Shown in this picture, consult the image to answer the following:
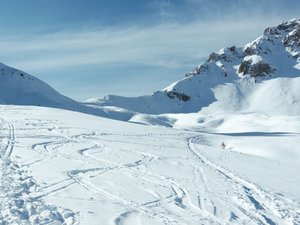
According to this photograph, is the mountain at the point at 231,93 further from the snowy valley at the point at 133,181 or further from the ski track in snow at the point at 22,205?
the ski track in snow at the point at 22,205

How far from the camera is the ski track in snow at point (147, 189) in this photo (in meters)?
9.36

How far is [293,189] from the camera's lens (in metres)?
14.6

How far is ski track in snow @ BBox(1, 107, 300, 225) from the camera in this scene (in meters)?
9.36

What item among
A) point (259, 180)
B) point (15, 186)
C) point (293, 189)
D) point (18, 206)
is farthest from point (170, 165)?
point (18, 206)

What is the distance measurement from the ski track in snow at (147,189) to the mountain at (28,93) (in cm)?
8652

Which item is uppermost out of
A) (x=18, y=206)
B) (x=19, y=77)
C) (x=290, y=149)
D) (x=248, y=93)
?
(x=248, y=93)

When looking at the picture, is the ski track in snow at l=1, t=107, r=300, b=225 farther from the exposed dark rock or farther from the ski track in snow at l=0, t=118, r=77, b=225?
the exposed dark rock

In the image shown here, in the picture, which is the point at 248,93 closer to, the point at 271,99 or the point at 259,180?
the point at 271,99

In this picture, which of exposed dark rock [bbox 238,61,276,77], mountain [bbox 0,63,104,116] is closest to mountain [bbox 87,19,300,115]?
exposed dark rock [bbox 238,61,276,77]

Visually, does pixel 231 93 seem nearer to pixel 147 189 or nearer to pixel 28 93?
pixel 28 93

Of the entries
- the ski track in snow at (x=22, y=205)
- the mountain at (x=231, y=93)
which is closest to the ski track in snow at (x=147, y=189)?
the ski track in snow at (x=22, y=205)

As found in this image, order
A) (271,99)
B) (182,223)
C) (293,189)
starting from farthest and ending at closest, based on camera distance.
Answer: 1. (271,99)
2. (293,189)
3. (182,223)

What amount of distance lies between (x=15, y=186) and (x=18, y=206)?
1822 millimetres

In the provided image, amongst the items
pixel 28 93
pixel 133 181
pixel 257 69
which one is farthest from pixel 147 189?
pixel 257 69
